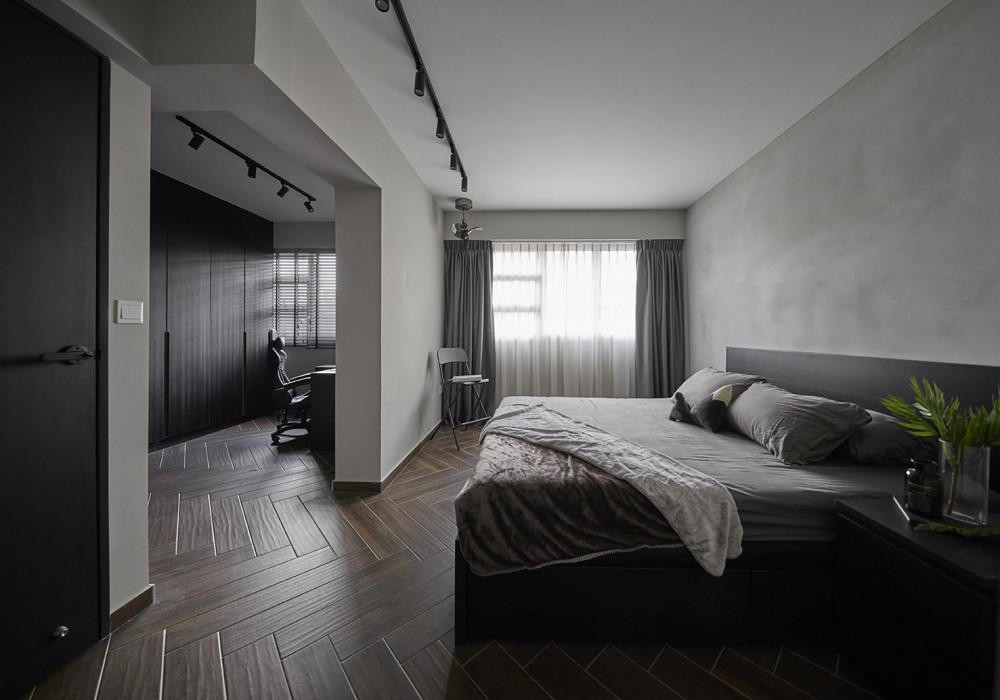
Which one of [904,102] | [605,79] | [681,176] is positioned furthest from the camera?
[681,176]

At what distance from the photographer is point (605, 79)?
2.32 metres

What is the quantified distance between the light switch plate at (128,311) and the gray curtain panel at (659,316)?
439 cm

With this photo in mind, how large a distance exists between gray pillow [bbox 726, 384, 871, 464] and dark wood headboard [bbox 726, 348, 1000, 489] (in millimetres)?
272

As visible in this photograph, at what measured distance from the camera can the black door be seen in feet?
3.85

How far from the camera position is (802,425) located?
72.2 inches

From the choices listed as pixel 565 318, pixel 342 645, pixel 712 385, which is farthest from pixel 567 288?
pixel 342 645

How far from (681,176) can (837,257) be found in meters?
1.77

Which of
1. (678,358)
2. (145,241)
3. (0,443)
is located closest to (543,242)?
(678,358)

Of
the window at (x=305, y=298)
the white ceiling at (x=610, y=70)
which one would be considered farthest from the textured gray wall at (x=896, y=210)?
the window at (x=305, y=298)

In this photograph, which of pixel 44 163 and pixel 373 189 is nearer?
pixel 44 163

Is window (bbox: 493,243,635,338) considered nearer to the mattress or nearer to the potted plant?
the mattress

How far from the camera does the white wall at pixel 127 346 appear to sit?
1476 mm

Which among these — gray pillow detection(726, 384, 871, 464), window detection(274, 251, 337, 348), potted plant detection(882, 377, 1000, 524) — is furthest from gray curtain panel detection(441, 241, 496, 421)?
potted plant detection(882, 377, 1000, 524)

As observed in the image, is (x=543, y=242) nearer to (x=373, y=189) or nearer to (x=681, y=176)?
(x=681, y=176)
